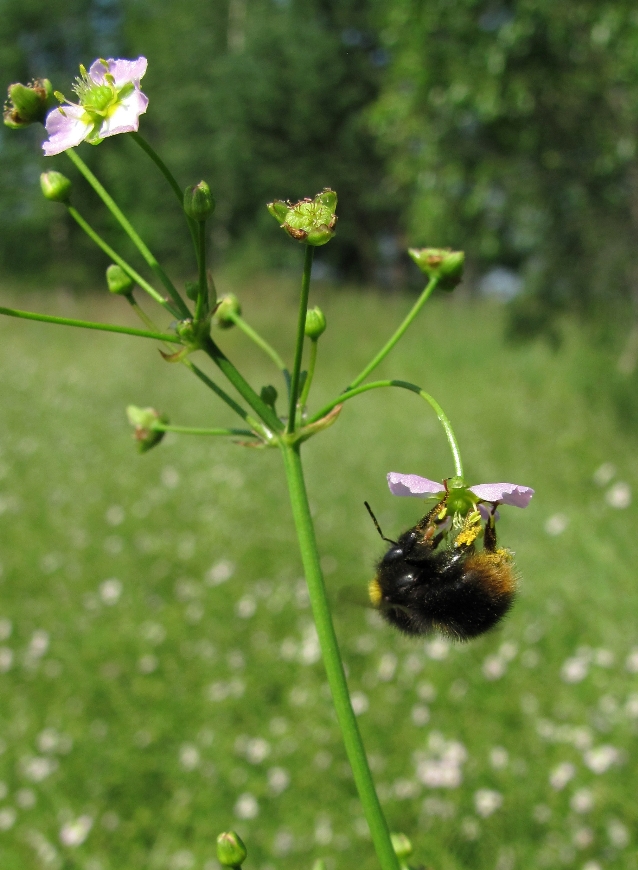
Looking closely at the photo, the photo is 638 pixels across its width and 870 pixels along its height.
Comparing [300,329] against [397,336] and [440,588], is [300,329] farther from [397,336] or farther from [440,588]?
[440,588]

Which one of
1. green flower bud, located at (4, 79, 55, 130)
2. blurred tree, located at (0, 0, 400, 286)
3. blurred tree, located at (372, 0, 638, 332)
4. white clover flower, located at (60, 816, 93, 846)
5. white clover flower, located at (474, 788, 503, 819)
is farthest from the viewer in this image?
blurred tree, located at (0, 0, 400, 286)

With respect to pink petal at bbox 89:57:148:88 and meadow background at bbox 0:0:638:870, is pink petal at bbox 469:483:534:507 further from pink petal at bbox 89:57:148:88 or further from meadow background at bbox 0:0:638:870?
meadow background at bbox 0:0:638:870

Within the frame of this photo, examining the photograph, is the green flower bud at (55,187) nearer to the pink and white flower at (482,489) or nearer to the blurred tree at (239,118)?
the pink and white flower at (482,489)

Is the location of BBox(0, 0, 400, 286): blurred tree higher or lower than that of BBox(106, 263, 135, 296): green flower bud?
lower

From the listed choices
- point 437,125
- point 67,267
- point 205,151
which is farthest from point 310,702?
point 67,267

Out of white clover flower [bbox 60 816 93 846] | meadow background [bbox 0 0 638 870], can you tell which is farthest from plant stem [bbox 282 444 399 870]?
white clover flower [bbox 60 816 93 846]

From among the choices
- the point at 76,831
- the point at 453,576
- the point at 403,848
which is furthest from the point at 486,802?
the point at 453,576
